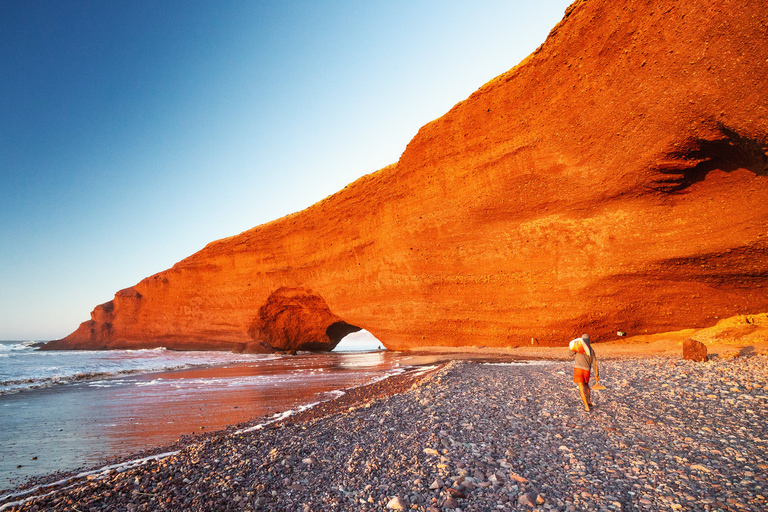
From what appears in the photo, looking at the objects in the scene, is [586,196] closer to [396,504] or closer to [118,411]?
[396,504]

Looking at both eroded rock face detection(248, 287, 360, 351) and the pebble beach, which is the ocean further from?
eroded rock face detection(248, 287, 360, 351)

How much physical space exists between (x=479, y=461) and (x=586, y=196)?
1269cm

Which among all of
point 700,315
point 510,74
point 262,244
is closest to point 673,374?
point 700,315

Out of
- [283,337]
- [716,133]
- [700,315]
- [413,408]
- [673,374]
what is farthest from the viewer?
[283,337]

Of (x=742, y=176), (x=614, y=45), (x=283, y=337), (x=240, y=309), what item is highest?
(x=614, y=45)

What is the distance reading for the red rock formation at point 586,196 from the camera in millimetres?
10414

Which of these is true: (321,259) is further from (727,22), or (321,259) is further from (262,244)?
(727,22)

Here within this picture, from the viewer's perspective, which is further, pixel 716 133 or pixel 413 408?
pixel 716 133

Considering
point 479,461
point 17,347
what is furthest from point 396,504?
point 17,347

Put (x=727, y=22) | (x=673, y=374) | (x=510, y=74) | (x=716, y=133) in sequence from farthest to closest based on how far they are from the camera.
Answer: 1. (x=510, y=74)
2. (x=716, y=133)
3. (x=727, y=22)
4. (x=673, y=374)

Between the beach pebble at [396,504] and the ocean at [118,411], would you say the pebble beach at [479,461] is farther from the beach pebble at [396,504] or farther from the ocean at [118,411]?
the ocean at [118,411]

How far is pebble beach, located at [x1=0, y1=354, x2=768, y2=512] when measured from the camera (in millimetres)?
2689

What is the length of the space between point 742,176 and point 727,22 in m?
4.27

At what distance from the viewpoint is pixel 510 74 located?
1501 centimetres
